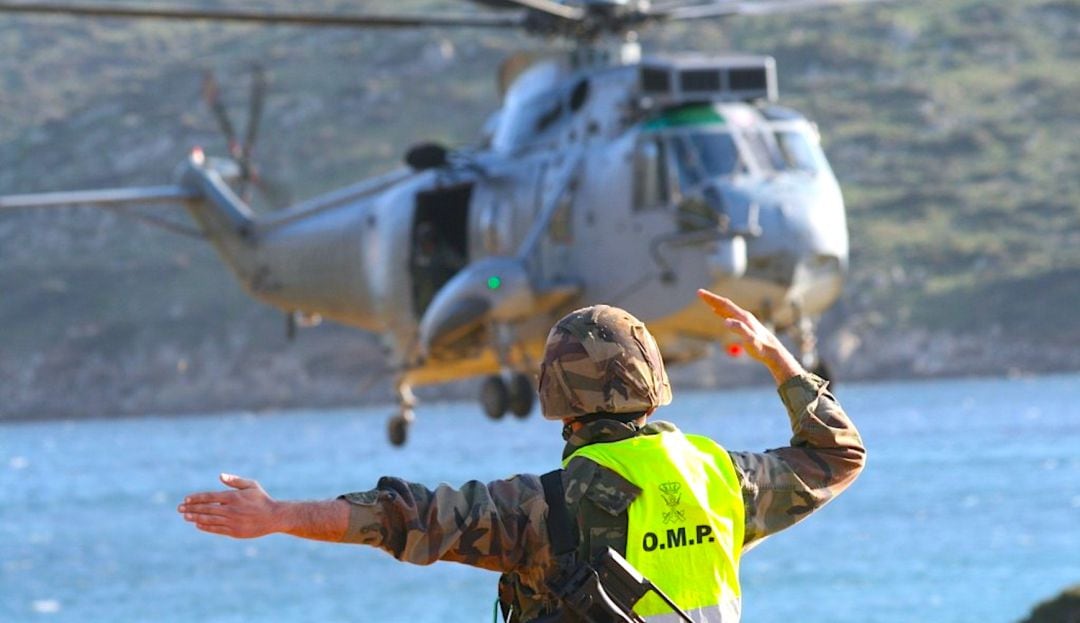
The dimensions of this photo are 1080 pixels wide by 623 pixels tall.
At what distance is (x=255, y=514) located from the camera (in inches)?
217

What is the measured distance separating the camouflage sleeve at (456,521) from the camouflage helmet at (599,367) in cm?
24

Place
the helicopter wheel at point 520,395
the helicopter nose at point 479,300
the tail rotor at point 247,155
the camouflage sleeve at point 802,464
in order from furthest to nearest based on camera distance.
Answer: the tail rotor at point 247,155, the helicopter wheel at point 520,395, the helicopter nose at point 479,300, the camouflage sleeve at point 802,464

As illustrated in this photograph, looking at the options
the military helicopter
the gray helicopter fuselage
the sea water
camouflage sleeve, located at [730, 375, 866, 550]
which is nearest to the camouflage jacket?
camouflage sleeve, located at [730, 375, 866, 550]

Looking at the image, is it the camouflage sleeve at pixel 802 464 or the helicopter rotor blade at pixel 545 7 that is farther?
the helicopter rotor blade at pixel 545 7

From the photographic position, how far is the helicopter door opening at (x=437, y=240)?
1045 inches

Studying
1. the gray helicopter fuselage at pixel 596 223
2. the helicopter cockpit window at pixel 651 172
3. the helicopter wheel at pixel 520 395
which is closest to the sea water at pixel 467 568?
the gray helicopter fuselage at pixel 596 223

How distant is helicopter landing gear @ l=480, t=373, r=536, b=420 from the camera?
24.4 m

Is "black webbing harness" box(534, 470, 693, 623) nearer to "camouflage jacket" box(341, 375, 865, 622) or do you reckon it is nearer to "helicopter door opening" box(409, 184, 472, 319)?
"camouflage jacket" box(341, 375, 865, 622)

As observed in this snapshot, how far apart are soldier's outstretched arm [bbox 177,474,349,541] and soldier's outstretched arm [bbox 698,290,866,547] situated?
3.66 ft

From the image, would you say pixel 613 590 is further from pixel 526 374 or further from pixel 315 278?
pixel 315 278

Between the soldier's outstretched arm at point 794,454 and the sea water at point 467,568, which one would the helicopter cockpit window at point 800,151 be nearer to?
the soldier's outstretched arm at point 794,454

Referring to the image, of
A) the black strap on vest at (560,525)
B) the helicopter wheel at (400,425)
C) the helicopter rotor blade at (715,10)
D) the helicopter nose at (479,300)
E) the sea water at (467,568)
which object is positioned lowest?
the sea water at (467,568)

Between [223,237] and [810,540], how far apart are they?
60.6 m

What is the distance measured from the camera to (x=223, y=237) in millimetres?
31312
